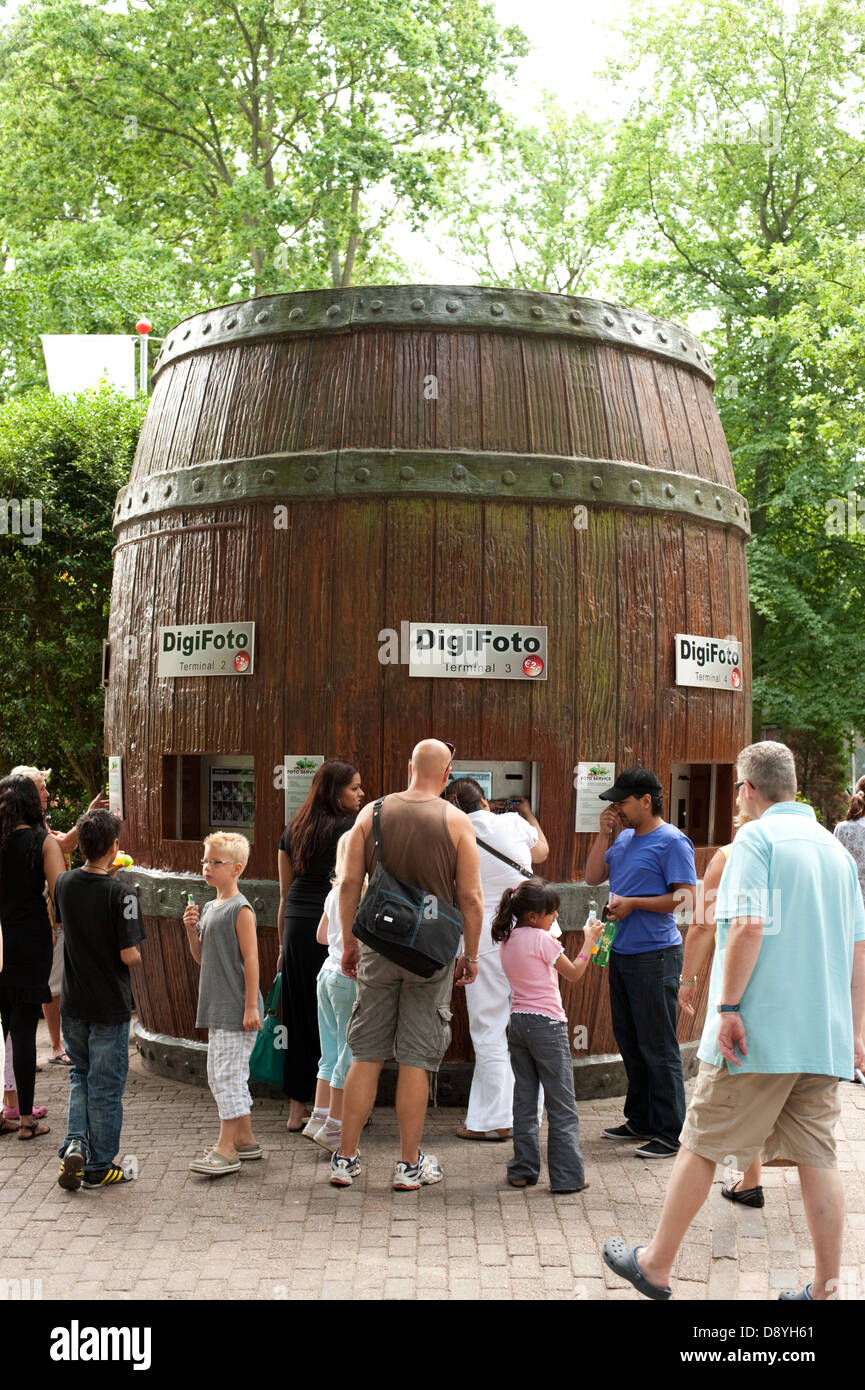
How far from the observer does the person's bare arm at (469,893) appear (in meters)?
5.07

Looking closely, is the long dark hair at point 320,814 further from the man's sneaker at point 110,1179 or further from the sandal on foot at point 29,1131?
the sandal on foot at point 29,1131

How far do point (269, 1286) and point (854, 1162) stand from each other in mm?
2745

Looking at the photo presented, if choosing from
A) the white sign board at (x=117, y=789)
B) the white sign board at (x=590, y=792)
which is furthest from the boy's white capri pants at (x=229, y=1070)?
the white sign board at (x=117, y=789)

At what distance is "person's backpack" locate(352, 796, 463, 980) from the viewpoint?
4.88 m

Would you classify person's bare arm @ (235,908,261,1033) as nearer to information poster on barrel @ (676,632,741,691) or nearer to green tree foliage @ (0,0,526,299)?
information poster on barrel @ (676,632,741,691)

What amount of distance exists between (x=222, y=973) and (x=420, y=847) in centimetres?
102

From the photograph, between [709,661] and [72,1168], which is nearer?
[72,1168]

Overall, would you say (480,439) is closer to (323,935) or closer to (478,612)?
(478,612)

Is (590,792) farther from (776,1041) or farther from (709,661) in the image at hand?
(776,1041)

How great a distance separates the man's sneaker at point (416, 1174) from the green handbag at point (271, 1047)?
101 centimetres

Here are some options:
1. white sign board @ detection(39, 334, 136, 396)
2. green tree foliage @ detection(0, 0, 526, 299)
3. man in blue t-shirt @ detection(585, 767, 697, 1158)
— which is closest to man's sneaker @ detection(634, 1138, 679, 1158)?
man in blue t-shirt @ detection(585, 767, 697, 1158)

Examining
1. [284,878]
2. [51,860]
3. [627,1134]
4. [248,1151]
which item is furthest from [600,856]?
[51,860]

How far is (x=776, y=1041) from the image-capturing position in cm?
369

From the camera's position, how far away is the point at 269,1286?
13.0 ft
